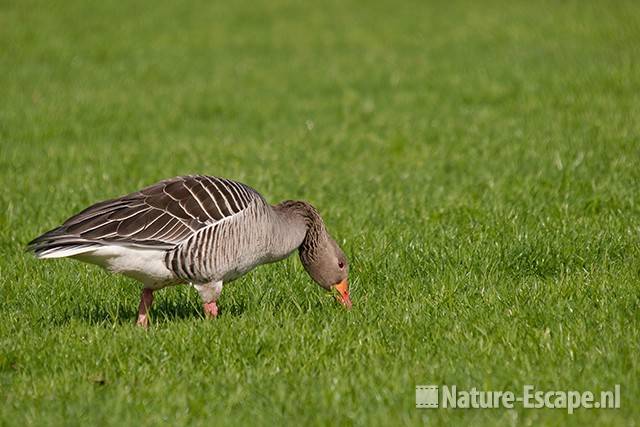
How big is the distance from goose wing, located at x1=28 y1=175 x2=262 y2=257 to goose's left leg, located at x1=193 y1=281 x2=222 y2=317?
0.42m

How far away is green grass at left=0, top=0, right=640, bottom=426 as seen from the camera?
5465 millimetres

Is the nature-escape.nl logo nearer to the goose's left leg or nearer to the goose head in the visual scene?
the goose head

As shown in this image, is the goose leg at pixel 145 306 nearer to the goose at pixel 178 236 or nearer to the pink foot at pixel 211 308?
the goose at pixel 178 236

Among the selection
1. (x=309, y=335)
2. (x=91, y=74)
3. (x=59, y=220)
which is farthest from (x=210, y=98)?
(x=309, y=335)

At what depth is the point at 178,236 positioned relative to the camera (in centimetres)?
648

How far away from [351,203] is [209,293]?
347 cm

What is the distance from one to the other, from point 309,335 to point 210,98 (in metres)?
9.91

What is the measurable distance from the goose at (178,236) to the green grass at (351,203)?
1.21 feet

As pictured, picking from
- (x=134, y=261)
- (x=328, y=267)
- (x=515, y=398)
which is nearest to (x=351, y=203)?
(x=328, y=267)

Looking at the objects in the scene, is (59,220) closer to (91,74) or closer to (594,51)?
(91,74)

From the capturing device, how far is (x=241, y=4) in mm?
25938

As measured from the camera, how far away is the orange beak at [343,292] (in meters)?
7.00

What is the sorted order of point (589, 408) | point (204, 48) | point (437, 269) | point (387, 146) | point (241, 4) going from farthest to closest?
point (241, 4)
point (204, 48)
point (387, 146)
point (437, 269)
point (589, 408)

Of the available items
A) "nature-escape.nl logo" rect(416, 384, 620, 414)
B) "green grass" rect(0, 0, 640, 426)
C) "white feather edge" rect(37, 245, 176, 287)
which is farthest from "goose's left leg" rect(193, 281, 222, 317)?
"nature-escape.nl logo" rect(416, 384, 620, 414)
